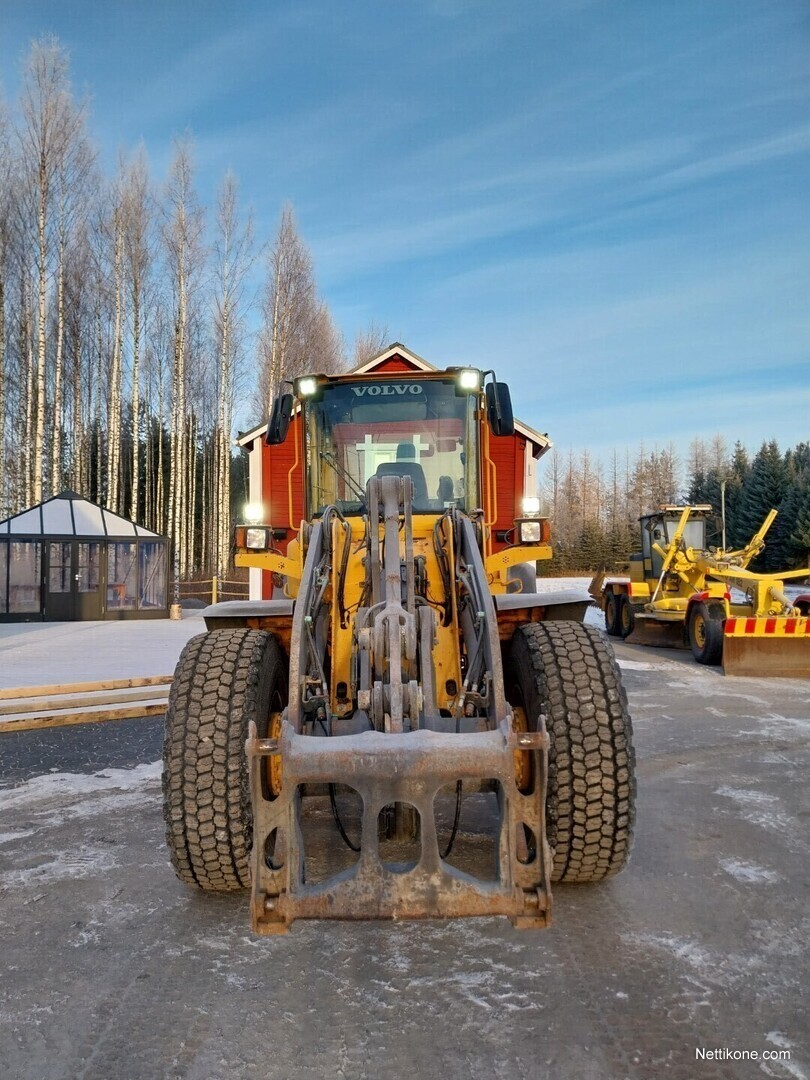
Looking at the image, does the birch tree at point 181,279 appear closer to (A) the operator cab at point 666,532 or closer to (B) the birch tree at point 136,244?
(B) the birch tree at point 136,244

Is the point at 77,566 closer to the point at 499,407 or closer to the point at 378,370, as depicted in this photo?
the point at 378,370

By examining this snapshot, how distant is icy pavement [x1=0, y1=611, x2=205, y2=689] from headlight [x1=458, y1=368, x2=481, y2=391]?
6250mm

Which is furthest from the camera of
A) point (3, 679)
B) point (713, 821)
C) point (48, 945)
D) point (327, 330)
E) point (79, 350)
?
point (327, 330)

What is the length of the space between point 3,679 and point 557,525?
68.4m

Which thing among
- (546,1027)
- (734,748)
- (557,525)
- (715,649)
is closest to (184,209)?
(715,649)

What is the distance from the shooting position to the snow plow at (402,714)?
98.3 inches

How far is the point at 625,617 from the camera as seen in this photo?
1488 centimetres

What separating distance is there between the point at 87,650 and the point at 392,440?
9345 mm

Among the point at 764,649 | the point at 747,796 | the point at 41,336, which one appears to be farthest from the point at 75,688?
the point at 41,336

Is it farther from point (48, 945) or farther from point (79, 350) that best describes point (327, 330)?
point (48, 945)

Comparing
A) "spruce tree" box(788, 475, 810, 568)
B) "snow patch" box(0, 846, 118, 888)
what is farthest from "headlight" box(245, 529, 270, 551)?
"spruce tree" box(788, 475, 810, 568)

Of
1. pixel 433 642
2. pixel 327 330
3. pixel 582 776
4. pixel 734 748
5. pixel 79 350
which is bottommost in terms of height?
pixel 734 748

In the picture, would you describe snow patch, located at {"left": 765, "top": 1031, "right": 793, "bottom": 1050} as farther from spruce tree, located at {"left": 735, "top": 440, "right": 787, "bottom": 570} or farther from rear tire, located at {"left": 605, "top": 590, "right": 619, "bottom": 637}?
spruce tree, located at {"left": 735, "top": 440, "right": 787, "bottom": 570}

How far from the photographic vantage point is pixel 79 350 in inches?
1041
